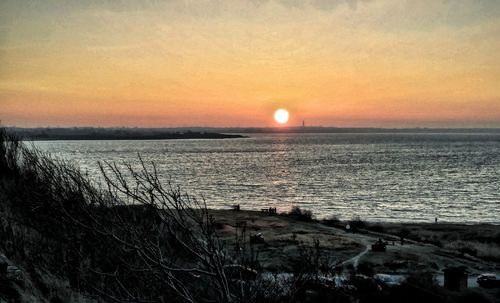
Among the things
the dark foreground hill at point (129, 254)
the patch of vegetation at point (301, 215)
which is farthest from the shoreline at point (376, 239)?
the dark foreground hill at point (129, 254)

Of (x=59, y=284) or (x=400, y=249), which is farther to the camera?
(x=400, y=249)

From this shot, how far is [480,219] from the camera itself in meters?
54.9

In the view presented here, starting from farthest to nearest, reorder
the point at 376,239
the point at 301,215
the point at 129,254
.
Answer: the point at 301,215, the point at 376,239, the point at 129,254

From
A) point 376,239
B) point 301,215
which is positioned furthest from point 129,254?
point 301,215

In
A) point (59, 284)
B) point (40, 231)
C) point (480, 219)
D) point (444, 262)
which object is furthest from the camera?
point (480, 219)

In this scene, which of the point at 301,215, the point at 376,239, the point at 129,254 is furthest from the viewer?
the point at 301,215

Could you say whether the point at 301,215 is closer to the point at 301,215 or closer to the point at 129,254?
the point at 301,215

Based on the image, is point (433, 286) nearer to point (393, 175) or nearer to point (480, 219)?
point (480, 219)

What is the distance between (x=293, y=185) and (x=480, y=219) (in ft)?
136

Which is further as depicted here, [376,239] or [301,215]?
[301,215]

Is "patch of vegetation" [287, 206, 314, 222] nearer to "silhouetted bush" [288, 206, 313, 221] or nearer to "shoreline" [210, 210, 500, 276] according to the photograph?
"silhouetted bush" [288, 206, 313, 221]

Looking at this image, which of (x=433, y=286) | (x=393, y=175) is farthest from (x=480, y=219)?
(x=393, y=175)

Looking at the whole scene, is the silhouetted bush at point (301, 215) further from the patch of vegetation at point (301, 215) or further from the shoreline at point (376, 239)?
the shoreline at point (376, 239)

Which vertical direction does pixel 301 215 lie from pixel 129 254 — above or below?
below
